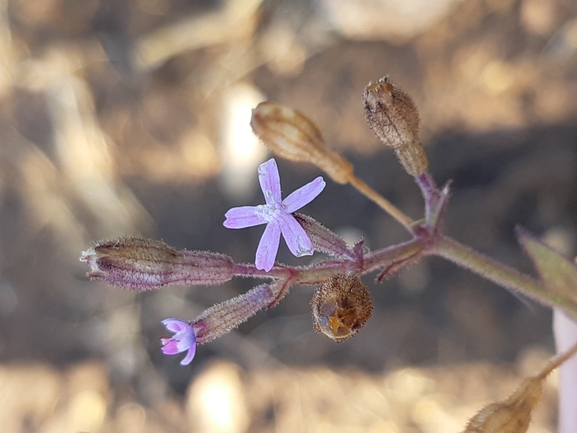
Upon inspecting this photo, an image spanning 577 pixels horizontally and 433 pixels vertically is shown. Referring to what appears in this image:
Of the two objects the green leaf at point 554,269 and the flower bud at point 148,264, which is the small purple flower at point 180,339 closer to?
the flower bud at point 148,264

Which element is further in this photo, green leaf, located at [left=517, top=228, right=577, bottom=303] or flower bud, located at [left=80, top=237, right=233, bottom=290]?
green leaf, located at [left=517, top=228, right=577, bottom=303]

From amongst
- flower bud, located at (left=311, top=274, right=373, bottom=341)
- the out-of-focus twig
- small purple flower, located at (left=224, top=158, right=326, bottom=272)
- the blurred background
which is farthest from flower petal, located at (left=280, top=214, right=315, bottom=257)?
the out-of-focus twig

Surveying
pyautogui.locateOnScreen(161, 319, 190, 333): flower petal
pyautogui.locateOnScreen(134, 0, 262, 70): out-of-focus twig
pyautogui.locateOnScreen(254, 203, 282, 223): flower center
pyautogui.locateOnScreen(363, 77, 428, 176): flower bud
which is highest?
pyautogui.locateOnScreen(134, 0, 262, 70): out-of-focus twig

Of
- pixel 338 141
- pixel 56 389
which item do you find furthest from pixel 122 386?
pixel 338 141

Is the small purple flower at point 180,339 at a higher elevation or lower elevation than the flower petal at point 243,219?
lower

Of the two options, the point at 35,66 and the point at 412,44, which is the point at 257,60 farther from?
the point at 35,66

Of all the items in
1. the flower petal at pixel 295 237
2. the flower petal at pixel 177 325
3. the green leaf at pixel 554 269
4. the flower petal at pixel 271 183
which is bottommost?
the flower petal at pixel 177 325

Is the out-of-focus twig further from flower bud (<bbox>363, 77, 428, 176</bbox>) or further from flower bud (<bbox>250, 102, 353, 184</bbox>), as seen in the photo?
flower bud (<bbox>363, 77, 428, 176</bbox>)

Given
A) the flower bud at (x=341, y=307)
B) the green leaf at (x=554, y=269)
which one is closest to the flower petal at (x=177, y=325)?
the flower bud at (x=341, y=307)
